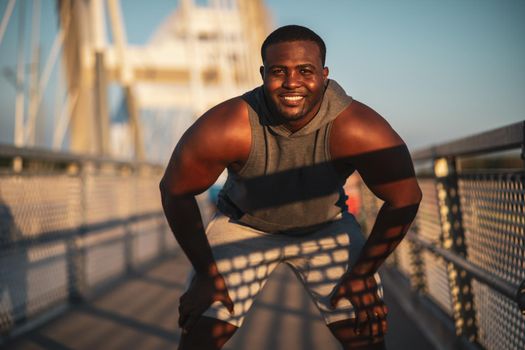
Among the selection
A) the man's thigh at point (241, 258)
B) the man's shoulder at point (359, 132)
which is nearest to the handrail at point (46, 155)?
the man's thigh at point (241, 258)

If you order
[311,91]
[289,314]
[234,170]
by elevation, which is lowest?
[289,314]

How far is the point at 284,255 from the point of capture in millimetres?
2449

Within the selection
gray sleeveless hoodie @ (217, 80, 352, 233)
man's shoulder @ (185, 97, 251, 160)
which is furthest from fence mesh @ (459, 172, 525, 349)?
man's shoulder @ (185, 97, 251, 160)

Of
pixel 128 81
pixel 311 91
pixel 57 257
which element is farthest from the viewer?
pixel 128 81

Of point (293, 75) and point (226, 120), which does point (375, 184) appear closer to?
point (293, 75)

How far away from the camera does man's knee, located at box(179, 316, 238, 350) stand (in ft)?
7.21

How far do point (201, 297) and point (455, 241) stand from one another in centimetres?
192

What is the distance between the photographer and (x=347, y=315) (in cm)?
227

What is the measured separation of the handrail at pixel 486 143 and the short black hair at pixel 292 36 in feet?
2.51

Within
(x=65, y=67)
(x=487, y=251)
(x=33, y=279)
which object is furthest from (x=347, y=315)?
(x=65, y=67)

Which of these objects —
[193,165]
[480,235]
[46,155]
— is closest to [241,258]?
[193,165]

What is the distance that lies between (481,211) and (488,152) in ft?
1.80

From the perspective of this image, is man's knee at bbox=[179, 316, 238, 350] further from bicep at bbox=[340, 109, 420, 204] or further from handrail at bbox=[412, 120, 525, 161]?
handrail at bbox=[412, 120, 525, 161]

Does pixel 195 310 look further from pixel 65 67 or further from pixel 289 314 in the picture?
pixel 65 67
